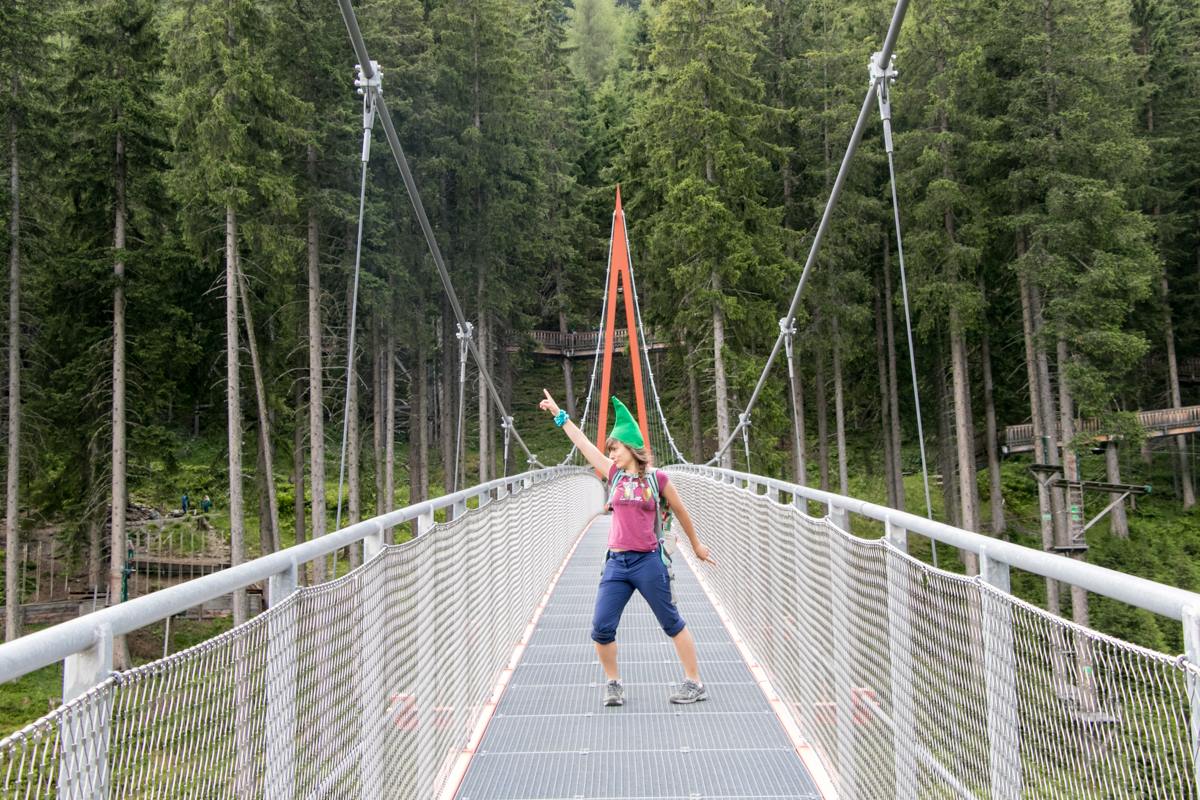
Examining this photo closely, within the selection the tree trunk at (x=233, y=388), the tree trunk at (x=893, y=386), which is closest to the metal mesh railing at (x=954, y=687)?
the tree trunk at (x=233, y=388)

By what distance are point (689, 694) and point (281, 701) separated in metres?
3.20

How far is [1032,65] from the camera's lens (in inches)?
784

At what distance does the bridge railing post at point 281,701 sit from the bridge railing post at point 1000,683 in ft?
5.27

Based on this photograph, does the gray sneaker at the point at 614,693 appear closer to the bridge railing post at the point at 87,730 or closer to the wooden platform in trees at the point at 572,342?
the bridge railing post at the point at 87,730

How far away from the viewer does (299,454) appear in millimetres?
22281

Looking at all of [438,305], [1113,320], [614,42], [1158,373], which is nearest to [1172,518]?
[1158,373]

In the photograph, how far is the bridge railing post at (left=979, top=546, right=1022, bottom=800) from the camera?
2.21 m

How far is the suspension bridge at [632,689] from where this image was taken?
1.56m

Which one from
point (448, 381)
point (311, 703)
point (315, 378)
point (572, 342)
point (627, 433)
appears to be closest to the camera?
point (311, 703)

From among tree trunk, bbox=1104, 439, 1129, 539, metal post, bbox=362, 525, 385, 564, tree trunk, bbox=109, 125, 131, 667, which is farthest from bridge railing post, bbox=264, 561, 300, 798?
tree trunk, bbox=1104, 439, 1129, 539

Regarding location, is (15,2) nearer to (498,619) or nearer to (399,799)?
(498,619)

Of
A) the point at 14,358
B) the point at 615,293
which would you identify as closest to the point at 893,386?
the point at 615,293

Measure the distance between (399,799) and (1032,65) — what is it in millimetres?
20541

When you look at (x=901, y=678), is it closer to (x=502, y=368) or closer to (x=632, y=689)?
(x=632, y=689)
